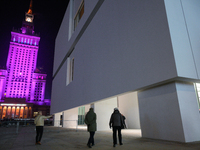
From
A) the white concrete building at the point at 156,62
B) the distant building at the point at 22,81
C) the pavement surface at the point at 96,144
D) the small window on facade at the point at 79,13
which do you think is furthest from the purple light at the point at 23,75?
the white concrete building at the point at 156,62

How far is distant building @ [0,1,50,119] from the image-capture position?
53656mm

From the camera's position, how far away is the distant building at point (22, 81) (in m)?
53.7

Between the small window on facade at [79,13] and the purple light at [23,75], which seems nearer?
the small window on facade at [79,13]

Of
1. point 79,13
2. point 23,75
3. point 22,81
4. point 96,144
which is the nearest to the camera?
point 96,144

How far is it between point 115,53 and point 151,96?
10.3 ft

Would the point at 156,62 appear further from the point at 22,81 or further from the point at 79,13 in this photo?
the point at 22,81

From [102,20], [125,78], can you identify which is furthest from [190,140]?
[102,20]

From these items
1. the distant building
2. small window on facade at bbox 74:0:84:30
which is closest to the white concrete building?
small window on facade at bbox 74:0:84:30

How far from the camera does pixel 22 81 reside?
2347 inches

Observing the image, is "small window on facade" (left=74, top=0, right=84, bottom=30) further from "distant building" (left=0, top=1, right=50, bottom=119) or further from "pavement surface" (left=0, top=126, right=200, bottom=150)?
"distant building" (left=0, top=1, right=50, bottom=119)

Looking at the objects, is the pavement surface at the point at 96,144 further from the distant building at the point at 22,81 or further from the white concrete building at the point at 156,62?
the distant building at the point at 22,81

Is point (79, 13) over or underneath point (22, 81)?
underneath

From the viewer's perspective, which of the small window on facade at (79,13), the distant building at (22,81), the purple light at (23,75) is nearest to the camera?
the small window on facade at (79,13)

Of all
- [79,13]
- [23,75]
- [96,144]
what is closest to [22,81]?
[23,75]
